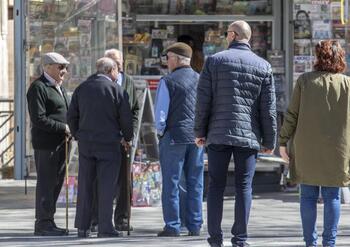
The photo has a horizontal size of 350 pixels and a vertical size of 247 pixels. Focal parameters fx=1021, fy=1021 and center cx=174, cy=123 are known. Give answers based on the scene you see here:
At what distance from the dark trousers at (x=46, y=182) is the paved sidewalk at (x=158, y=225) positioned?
23 centimetres

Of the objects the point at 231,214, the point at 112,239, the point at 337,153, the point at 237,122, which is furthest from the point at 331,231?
the point at 231,214

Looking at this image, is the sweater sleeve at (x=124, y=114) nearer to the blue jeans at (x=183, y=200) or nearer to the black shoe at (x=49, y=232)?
the blue jeans at (x=183, y=200)

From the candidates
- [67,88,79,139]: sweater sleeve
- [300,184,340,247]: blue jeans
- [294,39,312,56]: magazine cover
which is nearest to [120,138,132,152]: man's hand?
[67,88,79,139]: sweater sleeve

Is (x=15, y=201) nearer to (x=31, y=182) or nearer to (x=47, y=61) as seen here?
(x=31, y=182)

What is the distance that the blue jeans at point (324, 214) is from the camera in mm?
8188

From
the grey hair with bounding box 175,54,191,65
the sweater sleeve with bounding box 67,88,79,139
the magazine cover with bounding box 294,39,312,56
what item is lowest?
the sweater sleeve with bounding box 67,88,79,139

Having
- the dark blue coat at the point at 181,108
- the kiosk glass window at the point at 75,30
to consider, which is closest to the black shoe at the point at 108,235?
the dark blue coat at the point at 181,108

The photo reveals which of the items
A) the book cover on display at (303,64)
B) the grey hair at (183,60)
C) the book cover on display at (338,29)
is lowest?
the book cover on display at (303,64)

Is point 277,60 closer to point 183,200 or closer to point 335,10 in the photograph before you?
point 335,10

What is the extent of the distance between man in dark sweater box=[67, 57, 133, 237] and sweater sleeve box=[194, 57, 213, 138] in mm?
1074

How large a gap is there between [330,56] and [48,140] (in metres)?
2.82

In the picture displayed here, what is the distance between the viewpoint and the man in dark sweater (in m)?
9.12

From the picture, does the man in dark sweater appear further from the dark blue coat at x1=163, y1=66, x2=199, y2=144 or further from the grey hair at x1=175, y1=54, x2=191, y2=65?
the grey hair at x1=175, y1=54, x2=191, y2=65

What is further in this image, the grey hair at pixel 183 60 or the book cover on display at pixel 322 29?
the book cover on display at pixel 322 29
